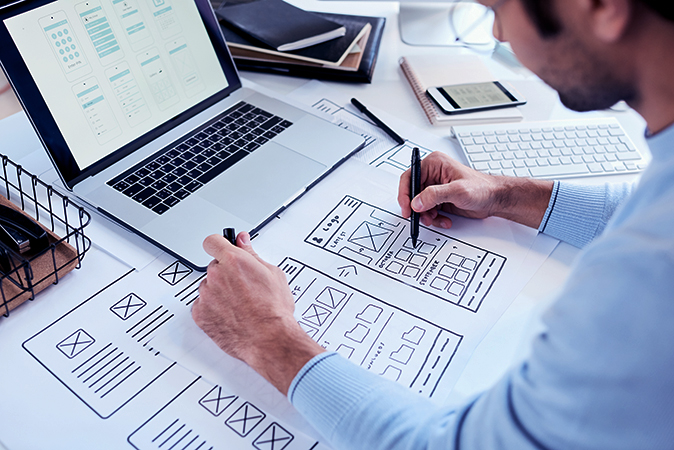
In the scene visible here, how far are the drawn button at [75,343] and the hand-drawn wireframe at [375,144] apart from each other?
60 centimetres

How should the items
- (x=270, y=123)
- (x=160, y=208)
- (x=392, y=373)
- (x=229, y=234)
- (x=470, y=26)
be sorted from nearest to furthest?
(x=392, y=373) → (x=229, y=234) → (x=160, y=208) → (x=270, y=123) → (x=470, y=26)

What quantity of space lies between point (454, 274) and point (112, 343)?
0.51 m

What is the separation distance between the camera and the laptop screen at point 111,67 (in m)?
0.83

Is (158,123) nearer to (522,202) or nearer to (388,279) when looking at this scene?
(388,279)

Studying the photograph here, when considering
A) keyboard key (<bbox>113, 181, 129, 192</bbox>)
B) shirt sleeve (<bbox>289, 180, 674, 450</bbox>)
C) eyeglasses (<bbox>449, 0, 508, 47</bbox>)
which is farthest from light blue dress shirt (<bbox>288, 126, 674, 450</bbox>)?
eyeglasses (<bbox>449, 0, 508, 47</bbox>)

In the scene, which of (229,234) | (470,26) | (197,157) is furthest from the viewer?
(470,26)

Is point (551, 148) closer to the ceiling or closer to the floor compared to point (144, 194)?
closer to the floor

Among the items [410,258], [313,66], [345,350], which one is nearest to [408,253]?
[410,258]

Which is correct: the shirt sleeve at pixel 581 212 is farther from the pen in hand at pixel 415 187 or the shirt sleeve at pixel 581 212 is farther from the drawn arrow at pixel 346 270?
the drawn arrow at pixel 346 270

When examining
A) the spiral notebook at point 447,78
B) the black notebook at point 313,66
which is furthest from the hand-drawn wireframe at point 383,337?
the black notebook at point 313,66

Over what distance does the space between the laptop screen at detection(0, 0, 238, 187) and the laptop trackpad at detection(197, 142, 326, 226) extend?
19cm

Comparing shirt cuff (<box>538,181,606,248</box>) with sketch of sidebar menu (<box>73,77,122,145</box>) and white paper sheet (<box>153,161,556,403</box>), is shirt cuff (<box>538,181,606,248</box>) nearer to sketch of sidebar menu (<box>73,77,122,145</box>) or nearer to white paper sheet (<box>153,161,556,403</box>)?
white paper sheet (<box>153,161,556,403</box>)

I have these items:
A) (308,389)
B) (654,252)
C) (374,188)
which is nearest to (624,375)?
(654,252)

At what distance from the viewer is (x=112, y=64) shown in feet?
3.06
